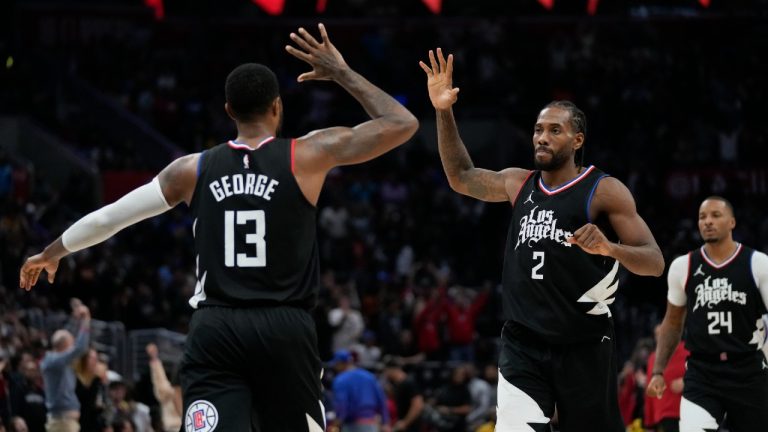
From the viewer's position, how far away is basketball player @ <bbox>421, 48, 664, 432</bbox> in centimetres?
706

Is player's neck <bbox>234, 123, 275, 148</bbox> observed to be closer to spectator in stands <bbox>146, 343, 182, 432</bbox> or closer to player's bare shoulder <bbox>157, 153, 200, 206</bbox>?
player's bare shoulder <bbox>157, 153, 200, 206</bbox>

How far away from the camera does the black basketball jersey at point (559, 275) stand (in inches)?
280

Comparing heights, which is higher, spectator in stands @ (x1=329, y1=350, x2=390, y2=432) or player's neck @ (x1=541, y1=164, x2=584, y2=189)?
player's neck @ (x1=541, y1=164, x2=584, y2=189)

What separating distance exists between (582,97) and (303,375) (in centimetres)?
2380

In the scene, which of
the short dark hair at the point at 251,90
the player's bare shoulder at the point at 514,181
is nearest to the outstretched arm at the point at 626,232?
the player's bare shoulder at the point at 514,181

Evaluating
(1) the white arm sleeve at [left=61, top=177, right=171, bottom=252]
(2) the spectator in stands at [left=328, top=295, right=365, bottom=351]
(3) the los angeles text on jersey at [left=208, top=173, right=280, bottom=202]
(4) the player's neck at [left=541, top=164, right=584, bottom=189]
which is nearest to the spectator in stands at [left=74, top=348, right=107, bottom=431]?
(2) the spectator in stands at [left=328, top=295, right=365, bottom=351]

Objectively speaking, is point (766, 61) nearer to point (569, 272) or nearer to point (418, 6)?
point (418, 6)

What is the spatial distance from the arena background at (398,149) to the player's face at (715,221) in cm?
970

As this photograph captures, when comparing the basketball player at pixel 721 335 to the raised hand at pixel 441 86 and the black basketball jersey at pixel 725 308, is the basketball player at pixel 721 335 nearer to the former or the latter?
the black basketball jersey at pixel 725 308

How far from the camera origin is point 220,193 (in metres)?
5.80

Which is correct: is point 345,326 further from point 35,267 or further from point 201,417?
point 201,417

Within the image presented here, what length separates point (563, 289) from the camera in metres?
7.15

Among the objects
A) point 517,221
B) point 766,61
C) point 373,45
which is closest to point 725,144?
point 766,61

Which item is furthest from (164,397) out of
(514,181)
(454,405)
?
(514,181)
